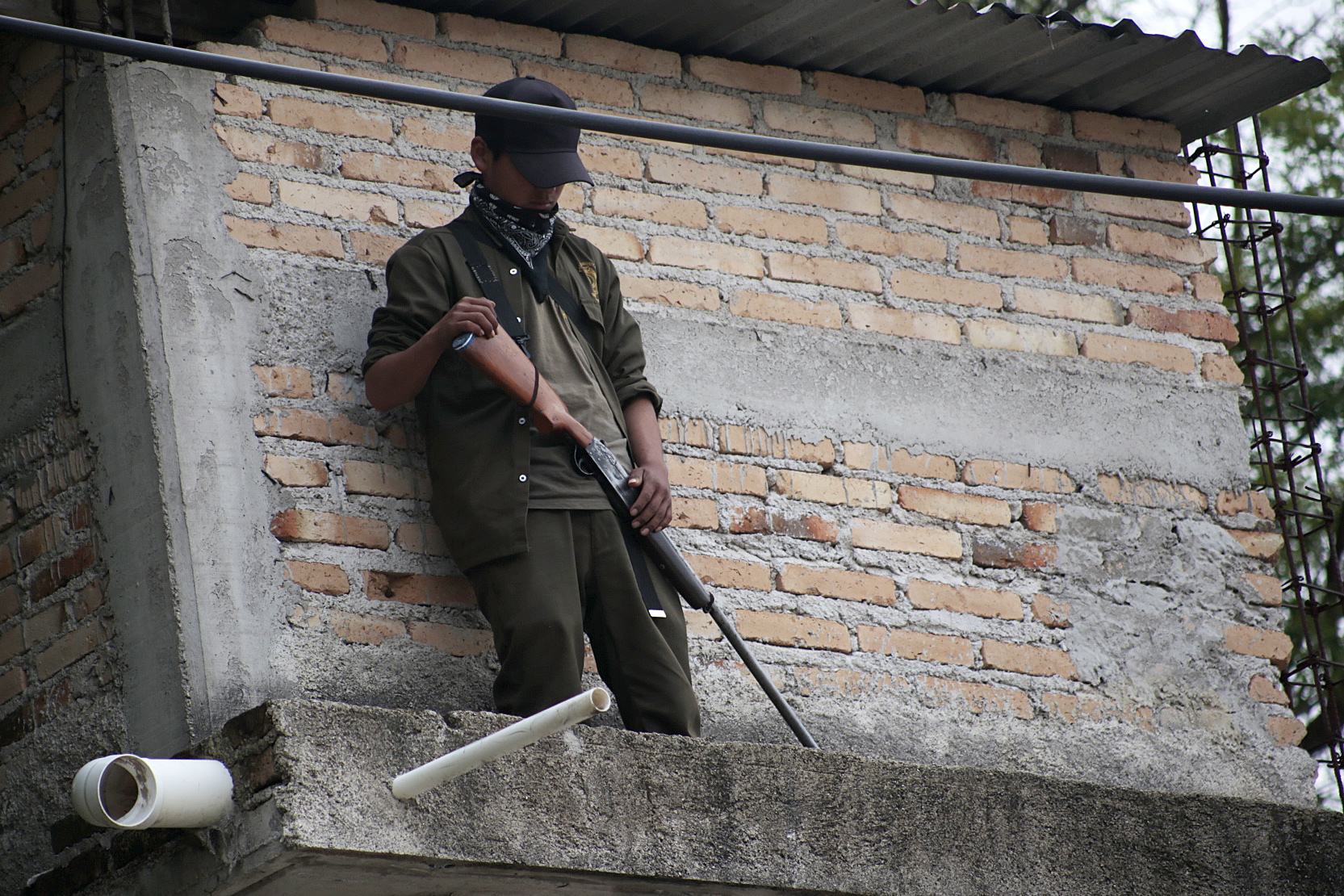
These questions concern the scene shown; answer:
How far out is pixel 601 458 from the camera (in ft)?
12.2

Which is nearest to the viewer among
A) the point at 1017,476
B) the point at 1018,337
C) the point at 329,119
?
the point at 329,119

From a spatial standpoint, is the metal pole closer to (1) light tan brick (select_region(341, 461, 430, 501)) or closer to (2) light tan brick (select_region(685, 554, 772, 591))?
(1) light tan brick (select_region(341, 461, 430, 501))

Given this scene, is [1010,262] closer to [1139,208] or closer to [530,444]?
[1139,208]

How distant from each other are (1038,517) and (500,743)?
215cm

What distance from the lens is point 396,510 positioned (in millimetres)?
3807

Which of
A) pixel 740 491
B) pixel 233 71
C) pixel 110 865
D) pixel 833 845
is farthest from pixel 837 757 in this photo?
pixel 233 71

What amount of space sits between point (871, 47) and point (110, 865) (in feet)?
9.30

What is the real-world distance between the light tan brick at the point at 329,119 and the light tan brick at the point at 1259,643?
8.59ft

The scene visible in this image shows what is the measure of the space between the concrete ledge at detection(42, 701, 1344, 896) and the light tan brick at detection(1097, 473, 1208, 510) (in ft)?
3.35

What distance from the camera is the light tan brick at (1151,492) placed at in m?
4.66

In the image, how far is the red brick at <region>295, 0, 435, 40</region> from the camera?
13.6 ft

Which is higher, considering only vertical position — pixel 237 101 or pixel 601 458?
pixel 237 101

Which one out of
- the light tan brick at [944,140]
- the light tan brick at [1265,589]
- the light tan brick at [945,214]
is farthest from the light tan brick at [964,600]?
the light tan brick at [944,140]

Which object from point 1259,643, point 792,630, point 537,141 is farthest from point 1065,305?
point 537,141
